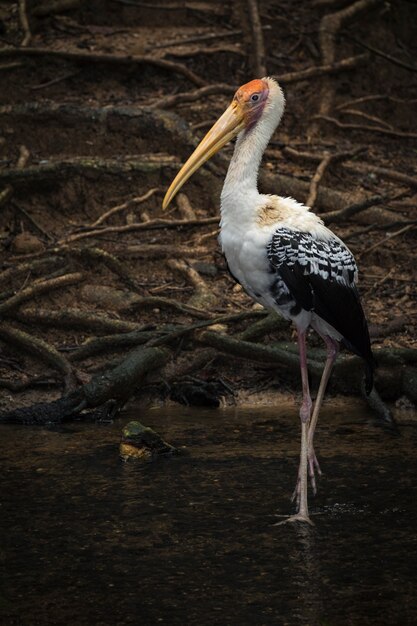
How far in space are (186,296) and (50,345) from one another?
1523 mm

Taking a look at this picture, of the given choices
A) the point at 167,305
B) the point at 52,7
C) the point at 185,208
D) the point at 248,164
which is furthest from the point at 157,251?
the point at 52,7

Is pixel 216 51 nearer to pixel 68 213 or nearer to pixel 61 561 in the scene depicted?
pixel 68 213

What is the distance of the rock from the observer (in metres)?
7.26

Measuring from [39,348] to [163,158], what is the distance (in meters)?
3.16

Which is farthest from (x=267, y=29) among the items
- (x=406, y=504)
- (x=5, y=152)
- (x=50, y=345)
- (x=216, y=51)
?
(x=406, y=504)

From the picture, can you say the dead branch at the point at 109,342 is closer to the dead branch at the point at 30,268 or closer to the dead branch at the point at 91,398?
the dead branch at the point at 91,398

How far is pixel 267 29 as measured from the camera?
45.5 feet

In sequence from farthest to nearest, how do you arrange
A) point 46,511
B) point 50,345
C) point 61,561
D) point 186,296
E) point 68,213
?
1. point 68,213
2. point 186,296
3. point 50,345
4. point 46,511
5. point 61,561

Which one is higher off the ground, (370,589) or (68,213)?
(68,213)

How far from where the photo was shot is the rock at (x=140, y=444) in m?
7.26

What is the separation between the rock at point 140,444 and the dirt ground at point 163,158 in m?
1.47

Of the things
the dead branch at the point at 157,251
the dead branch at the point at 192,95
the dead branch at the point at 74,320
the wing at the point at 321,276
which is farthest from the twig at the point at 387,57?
the wing at the point at 321,276

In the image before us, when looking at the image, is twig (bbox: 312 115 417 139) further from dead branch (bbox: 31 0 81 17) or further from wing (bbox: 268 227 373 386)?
wing (bbox: 268 227 373 386)

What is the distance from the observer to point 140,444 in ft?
23.9
